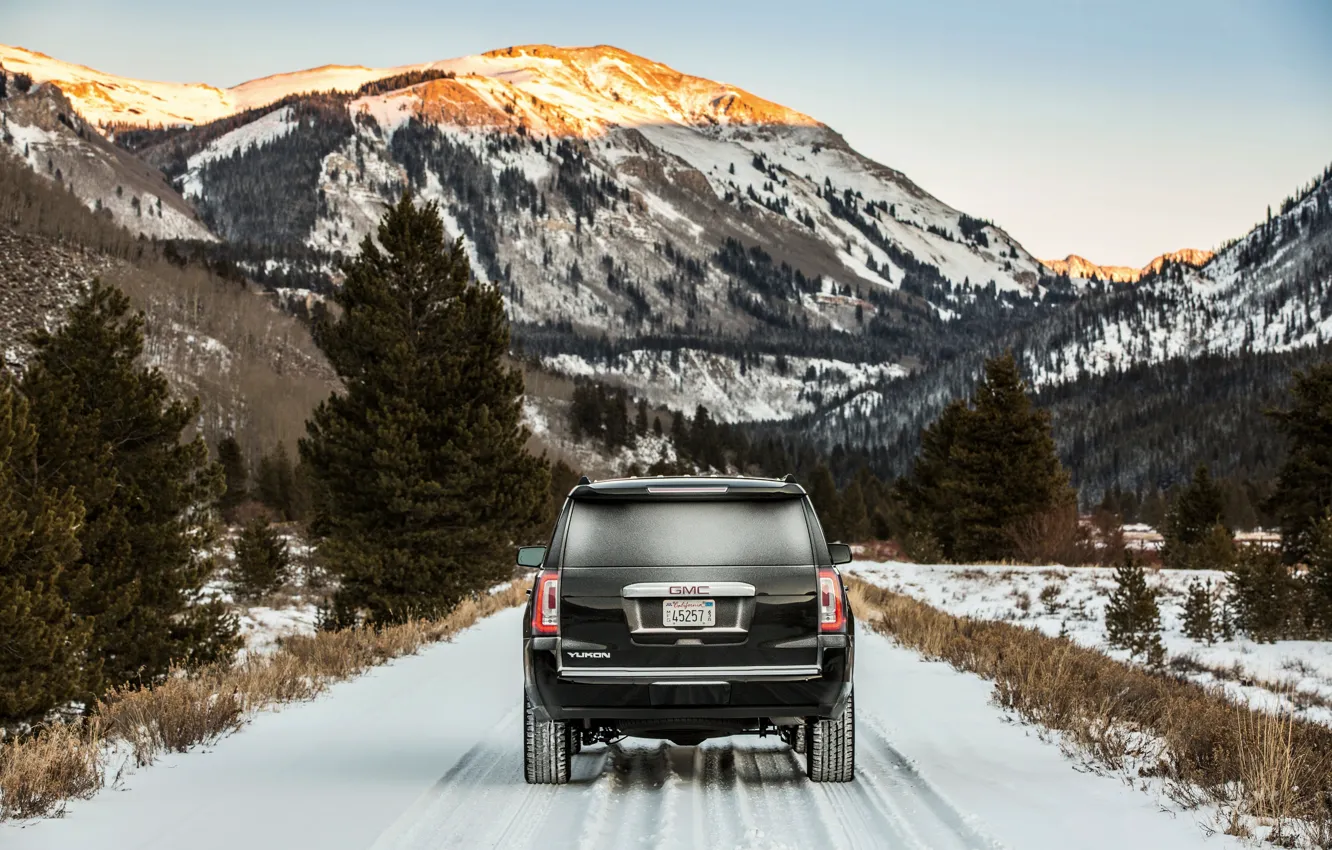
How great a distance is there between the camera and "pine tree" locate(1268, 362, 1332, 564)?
3481 centimetres

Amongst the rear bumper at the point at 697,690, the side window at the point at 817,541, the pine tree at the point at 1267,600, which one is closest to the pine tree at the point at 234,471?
the pine tree at the point at 1267,600

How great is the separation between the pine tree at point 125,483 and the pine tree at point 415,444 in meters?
3.24

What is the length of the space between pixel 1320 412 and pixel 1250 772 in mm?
32978

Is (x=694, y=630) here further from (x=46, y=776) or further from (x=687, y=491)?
(x=46, y=776)

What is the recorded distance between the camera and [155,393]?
22000 mm

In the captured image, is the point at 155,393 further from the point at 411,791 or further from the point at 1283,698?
the point at 1283,698

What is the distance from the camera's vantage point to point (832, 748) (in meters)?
7.22

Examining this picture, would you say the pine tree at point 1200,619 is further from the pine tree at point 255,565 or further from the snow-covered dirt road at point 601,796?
the pine tree at point 255,565

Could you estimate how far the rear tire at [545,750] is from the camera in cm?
721

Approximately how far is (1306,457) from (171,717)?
119ft

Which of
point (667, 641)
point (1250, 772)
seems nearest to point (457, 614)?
point (667, 641)

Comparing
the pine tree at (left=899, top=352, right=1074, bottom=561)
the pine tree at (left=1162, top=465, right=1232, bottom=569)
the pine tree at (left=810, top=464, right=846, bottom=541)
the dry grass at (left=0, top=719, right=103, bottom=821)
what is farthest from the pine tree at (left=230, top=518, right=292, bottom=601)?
the pine tree at (left=810, top=464, right=846, bottom=541)

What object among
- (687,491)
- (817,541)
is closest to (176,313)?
(687,491)

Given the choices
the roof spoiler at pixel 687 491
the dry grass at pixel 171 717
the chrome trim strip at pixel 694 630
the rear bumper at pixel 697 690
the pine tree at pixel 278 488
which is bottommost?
the pine tree at pixel 278 488
